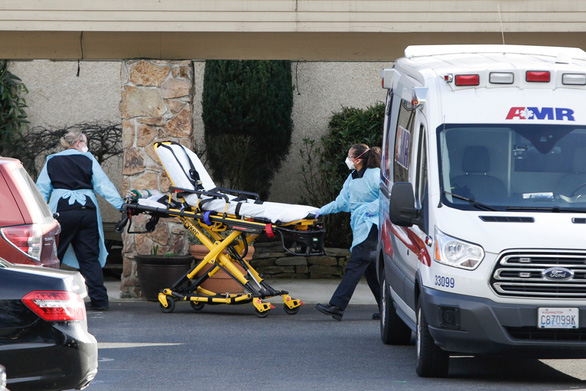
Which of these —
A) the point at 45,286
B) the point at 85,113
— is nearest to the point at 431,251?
the point at 45,286

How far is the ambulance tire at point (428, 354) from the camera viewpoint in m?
7.15

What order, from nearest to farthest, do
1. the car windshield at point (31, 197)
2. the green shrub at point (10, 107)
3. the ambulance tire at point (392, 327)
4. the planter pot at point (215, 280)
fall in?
the car windshield at point (31, 197) → the ambulance tire at point (392, 327) → the planter pot at point (215, 280) → the green shrub at point (10, 107)

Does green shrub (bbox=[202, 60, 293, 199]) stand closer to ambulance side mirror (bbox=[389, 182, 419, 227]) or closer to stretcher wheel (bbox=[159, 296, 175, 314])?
stretcher wheel (bbox=[159, 296, 175, 314])

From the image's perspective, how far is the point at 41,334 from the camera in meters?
5.44

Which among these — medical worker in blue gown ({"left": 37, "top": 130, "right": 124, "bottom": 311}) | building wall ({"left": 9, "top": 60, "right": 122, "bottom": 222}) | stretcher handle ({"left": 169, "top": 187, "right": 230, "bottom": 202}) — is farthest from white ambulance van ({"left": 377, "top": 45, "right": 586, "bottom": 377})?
building wall ({"left": 9, "top": 60, "right": 122, "bottom": 222})

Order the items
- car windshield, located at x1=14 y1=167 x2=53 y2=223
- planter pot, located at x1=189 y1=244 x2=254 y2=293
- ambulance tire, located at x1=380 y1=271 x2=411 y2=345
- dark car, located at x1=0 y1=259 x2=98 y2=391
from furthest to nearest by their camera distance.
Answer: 1. planter pot, located at x1=189 y1=244 x2=254 y2=293
2. ambulance tire, located at x1=380 y1=271 x2=411 y2=345
3. car windshield, located at x1=14 y1=167 x2=53 y2=223
4. dark car, located at x1=0 y1=259 x2=98 y2=391

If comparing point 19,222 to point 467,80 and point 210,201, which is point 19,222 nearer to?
point 210,201

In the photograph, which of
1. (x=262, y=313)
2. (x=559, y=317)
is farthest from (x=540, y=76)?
(x=262, y=313)

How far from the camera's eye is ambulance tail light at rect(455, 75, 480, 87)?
7.32m

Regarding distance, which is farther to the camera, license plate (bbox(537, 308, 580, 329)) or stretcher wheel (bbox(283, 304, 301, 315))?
stretcher wheel (bbox(283, 304, 301, 315))

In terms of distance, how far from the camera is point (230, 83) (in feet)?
46.8

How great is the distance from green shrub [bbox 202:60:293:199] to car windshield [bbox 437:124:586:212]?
23.7ft

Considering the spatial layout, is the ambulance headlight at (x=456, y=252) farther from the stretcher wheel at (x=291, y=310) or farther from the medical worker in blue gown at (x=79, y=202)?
the medical worker in blue gown at (x=79, y=202)

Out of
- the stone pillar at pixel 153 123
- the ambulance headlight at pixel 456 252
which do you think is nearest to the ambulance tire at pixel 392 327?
the ambulance headlight at pixel 456 252
